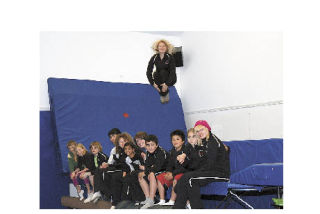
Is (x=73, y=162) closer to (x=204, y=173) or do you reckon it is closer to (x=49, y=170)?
(x=49, y=170)

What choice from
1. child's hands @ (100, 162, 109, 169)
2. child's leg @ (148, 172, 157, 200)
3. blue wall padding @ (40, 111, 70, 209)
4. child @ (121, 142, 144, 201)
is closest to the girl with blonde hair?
blue wall padding @ (40, 111, 70, 209)

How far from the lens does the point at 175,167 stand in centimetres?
611

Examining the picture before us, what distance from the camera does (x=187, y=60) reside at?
10180mm

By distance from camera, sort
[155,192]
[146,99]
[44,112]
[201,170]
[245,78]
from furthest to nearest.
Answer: [146,99], [44,112], [245,78], [155,192], [201,170]

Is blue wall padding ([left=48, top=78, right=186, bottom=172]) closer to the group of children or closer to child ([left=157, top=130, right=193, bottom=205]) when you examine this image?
the group of children

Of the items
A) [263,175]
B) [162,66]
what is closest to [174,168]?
[263,175]

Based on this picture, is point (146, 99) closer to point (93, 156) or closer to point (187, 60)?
point (187, 60)

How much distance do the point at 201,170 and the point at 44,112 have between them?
465 centimetres

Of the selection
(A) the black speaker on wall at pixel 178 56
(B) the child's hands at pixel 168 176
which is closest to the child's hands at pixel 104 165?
(B) the child's hands at pixel 168 176

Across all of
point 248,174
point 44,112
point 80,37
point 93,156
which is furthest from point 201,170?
point 80,37

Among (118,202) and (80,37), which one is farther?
(80,37)

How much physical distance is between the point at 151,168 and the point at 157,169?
0.29 ft

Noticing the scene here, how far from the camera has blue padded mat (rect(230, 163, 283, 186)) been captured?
17.3 ft

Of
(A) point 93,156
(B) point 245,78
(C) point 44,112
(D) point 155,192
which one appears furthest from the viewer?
(C) point 44,112
